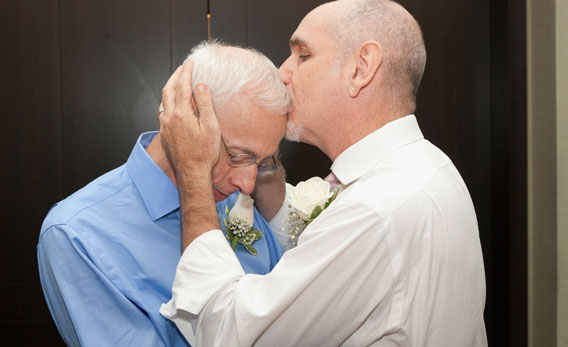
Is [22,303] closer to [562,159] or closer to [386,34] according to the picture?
[386,34]

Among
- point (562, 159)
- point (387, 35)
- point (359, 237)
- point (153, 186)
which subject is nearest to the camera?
point (359, 237)

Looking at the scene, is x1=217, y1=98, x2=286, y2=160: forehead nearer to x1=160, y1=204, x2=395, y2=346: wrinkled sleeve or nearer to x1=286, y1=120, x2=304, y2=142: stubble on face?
x1=286, y1=120, x2=304, y2=142: stubble on face

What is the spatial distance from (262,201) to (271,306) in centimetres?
84

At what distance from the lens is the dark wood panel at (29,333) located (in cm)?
241

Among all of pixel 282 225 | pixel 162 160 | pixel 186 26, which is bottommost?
pixel 282 225

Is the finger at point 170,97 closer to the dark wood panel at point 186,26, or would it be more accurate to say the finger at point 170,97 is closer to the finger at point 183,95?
the finger at point 183,95

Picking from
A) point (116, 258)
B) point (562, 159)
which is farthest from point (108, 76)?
point (562, 159)

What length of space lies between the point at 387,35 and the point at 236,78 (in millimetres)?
430

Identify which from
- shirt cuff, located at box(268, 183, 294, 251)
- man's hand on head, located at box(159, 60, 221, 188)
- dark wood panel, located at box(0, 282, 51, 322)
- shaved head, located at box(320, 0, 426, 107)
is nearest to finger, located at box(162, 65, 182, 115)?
man's hand on head, located at box(159, 60, 221, 188)

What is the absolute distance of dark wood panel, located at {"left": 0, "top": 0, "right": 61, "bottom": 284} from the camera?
237cm

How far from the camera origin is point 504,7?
2.51 metres

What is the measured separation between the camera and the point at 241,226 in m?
1.52

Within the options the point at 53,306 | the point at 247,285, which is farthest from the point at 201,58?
the point at 53,306

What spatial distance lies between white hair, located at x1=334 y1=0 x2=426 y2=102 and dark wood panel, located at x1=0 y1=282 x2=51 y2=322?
6.74 feet
